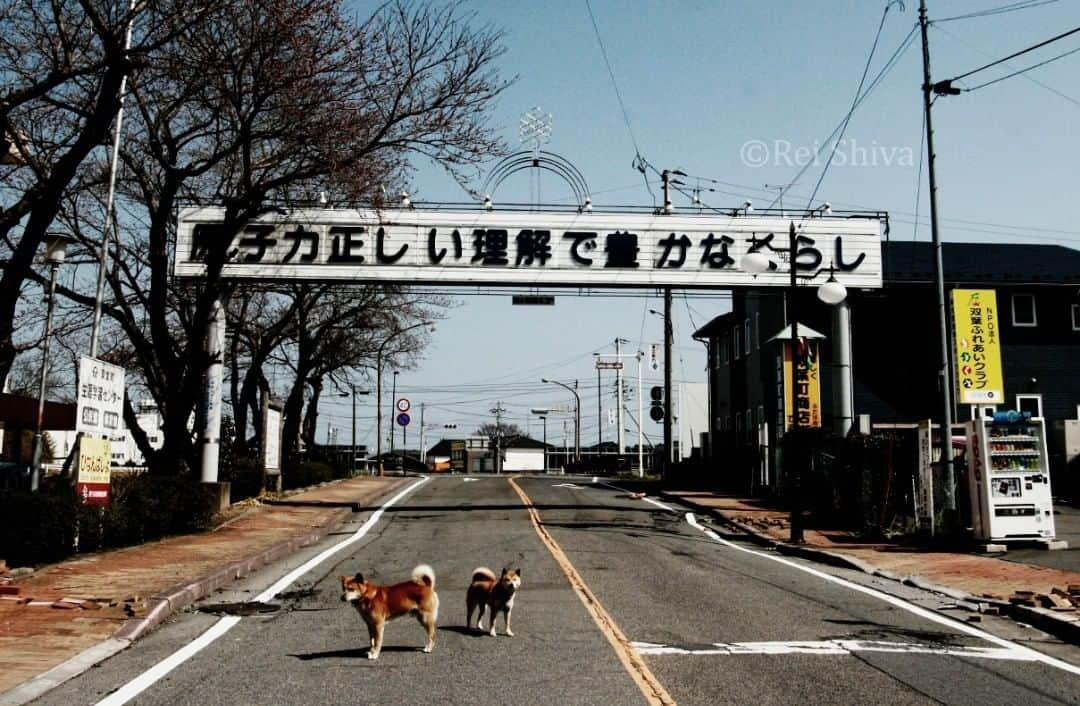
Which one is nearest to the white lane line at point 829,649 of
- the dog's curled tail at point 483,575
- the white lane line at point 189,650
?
the dog's curled tail at point 483,575

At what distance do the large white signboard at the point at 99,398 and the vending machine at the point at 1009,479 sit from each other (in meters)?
15.1

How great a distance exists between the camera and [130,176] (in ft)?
86.2

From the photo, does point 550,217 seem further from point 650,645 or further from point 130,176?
point 650,645

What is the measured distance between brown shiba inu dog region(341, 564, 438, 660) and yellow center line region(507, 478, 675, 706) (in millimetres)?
1670

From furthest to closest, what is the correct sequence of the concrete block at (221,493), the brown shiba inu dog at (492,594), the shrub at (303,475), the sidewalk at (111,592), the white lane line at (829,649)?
the shrub at (303,475), the concrete block at (221,493), the brown shiba inu dog at (492,594), the white lane line at (829,649), the sidewalk at (111,592)

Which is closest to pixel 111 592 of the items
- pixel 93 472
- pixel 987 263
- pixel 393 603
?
pixel 93 472

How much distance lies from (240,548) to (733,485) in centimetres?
2299

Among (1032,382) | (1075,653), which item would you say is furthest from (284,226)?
(1032,382)

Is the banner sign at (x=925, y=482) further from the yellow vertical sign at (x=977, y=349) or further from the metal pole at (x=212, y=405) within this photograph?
the metal pole at (x=212, y=405)

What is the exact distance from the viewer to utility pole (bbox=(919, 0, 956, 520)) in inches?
798

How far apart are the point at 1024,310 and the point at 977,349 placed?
16.3 meters

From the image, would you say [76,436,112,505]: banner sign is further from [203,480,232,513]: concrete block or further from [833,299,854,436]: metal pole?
[833,299,854,436]: metal pole

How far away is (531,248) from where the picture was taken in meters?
29.2

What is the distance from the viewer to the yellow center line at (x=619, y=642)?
7424 mm
